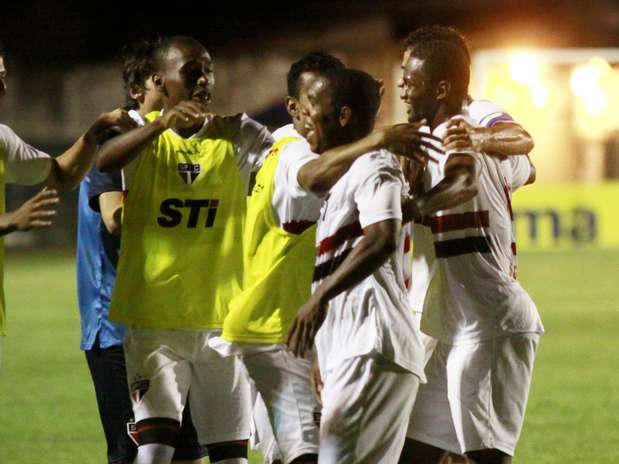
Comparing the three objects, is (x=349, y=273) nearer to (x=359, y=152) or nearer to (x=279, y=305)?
(x=359, y=152)

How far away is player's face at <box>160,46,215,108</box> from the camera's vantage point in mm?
5535

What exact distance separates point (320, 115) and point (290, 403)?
1.20m

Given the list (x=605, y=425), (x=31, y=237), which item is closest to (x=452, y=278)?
(x=605, y=425)

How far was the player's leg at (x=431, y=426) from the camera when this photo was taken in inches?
227

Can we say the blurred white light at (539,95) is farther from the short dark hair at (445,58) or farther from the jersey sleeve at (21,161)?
the jersey sleeve at (21,161)

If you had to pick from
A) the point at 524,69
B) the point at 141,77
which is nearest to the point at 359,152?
the point at 141,77

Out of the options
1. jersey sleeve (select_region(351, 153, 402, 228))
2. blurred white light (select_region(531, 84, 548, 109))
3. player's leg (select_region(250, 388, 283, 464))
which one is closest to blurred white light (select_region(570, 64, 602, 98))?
blurred white light (select_region(531, 84, 548, 109))

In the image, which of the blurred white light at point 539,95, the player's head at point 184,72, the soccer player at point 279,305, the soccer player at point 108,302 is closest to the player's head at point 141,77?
the soccer player at point 108,302

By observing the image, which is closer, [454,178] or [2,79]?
[454,178]

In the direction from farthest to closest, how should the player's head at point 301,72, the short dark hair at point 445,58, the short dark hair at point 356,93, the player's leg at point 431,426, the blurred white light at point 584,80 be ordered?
the blurred white light at point 584,80
the player's leg at point 431,426
the short dark hair at point 445,58
the player's head at point 301,72
the short dark hair at point 356,93

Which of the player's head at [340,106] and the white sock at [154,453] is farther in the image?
the white sock at [154,453]

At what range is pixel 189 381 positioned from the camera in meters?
5.58

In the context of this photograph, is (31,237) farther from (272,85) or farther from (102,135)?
(102,135)

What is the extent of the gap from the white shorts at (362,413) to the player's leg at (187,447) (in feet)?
6.03
